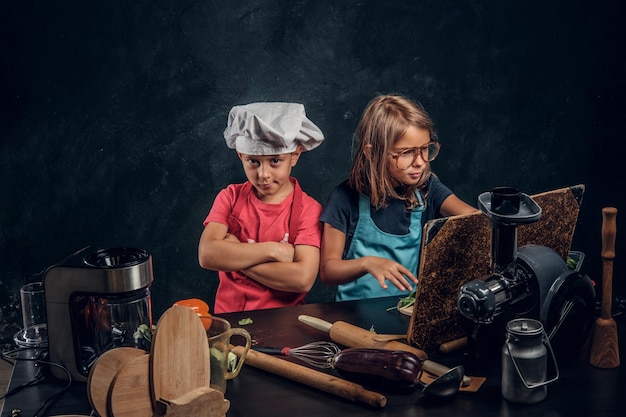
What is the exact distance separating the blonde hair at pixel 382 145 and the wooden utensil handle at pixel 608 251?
35.1 inches

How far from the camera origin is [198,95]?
348cm

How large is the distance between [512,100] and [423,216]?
1438 mm

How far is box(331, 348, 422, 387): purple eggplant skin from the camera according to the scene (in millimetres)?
1607

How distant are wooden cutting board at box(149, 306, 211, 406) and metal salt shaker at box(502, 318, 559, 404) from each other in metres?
0.64

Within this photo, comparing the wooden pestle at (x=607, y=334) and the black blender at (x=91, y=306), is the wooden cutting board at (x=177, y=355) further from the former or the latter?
the wooden pestle at (x=607, y=334)

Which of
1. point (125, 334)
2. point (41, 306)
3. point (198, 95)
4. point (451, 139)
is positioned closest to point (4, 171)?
point (198, 95)

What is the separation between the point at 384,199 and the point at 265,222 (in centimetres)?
43

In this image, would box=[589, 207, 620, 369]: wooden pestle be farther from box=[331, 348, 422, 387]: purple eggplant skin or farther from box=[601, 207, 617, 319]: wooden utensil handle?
box=[331, 348, 422, 387]: purple eggplant skin

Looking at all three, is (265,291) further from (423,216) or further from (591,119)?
(591,119)

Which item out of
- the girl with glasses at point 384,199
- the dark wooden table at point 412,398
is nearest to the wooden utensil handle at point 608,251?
the dark wooden table at point 412,398

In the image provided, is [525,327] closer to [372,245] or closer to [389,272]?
[389,272]

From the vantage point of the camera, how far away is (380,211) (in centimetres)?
266

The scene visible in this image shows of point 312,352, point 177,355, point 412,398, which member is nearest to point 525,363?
point 412,398

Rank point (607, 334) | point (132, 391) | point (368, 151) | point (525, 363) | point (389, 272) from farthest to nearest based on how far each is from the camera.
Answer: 1. point (368, 151)
2. point (389, 272)
3. point (607, 334)
4. point (525, 363)
5. point (132, 391)
